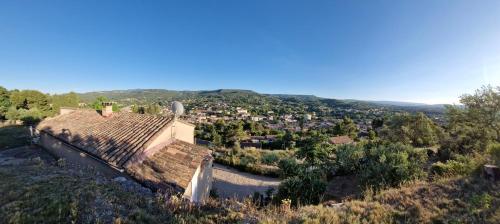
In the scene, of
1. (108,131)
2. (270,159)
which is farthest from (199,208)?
(270,159)

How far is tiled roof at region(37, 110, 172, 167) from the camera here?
8.05 metres

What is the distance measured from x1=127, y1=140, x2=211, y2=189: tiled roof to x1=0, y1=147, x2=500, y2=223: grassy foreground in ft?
2.81

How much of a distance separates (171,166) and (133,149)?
1480 mm

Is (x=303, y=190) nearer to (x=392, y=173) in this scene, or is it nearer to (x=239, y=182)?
(x=392, y=173)

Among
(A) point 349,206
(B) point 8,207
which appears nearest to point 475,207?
(A) point 349,206

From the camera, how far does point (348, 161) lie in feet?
45.8

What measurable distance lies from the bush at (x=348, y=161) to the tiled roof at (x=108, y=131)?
10662 millimetres

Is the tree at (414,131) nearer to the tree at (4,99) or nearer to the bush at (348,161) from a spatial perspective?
the bush at (348,161)

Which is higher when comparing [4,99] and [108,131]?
[108,131]

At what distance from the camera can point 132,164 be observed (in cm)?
757

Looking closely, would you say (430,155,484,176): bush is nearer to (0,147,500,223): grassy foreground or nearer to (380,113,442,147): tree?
(0,147,500,223): grassy foreground

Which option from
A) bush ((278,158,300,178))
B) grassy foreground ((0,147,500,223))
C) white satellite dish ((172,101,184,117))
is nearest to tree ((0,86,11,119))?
white satellite dish ((172,101,184,117))

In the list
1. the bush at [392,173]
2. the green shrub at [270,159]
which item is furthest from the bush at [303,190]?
the green shrub at [270,159]

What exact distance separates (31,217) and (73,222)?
109 cm
